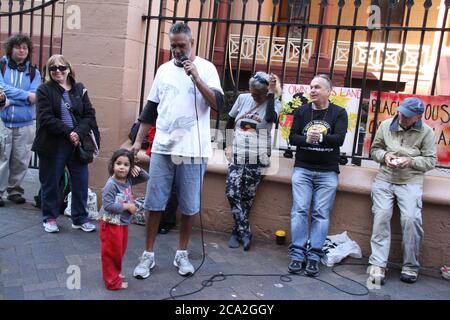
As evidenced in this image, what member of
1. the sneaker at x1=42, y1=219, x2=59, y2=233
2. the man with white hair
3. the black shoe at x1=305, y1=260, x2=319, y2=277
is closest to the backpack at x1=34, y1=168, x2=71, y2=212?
the sneaker at x1=42, y1=219, x2=59, y2=233

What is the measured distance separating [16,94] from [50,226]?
163 centimetres

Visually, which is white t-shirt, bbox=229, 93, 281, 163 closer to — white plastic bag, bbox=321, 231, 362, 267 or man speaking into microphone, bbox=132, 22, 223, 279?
man speaking into microphone, bbox=132, 22, 223, 279

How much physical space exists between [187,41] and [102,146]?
87.2 inches

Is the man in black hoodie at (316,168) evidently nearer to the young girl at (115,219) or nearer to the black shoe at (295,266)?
the black shoe at (295,266)

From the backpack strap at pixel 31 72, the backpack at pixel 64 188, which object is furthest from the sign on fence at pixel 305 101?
the backpack strap at pixel 31 72

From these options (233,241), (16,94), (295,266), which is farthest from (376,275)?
(16,94)

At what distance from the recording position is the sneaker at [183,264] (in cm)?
382

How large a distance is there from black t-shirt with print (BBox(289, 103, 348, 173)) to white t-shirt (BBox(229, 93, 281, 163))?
33 centimetres

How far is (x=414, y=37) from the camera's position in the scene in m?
13.2

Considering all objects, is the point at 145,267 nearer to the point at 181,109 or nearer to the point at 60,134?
the point at 181,109

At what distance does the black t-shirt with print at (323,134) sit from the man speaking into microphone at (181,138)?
98cm

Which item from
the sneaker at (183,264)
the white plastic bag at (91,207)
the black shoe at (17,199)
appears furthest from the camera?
the black shoe at (17,199)

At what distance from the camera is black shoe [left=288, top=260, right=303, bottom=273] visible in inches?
161

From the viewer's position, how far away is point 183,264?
3.87 m
